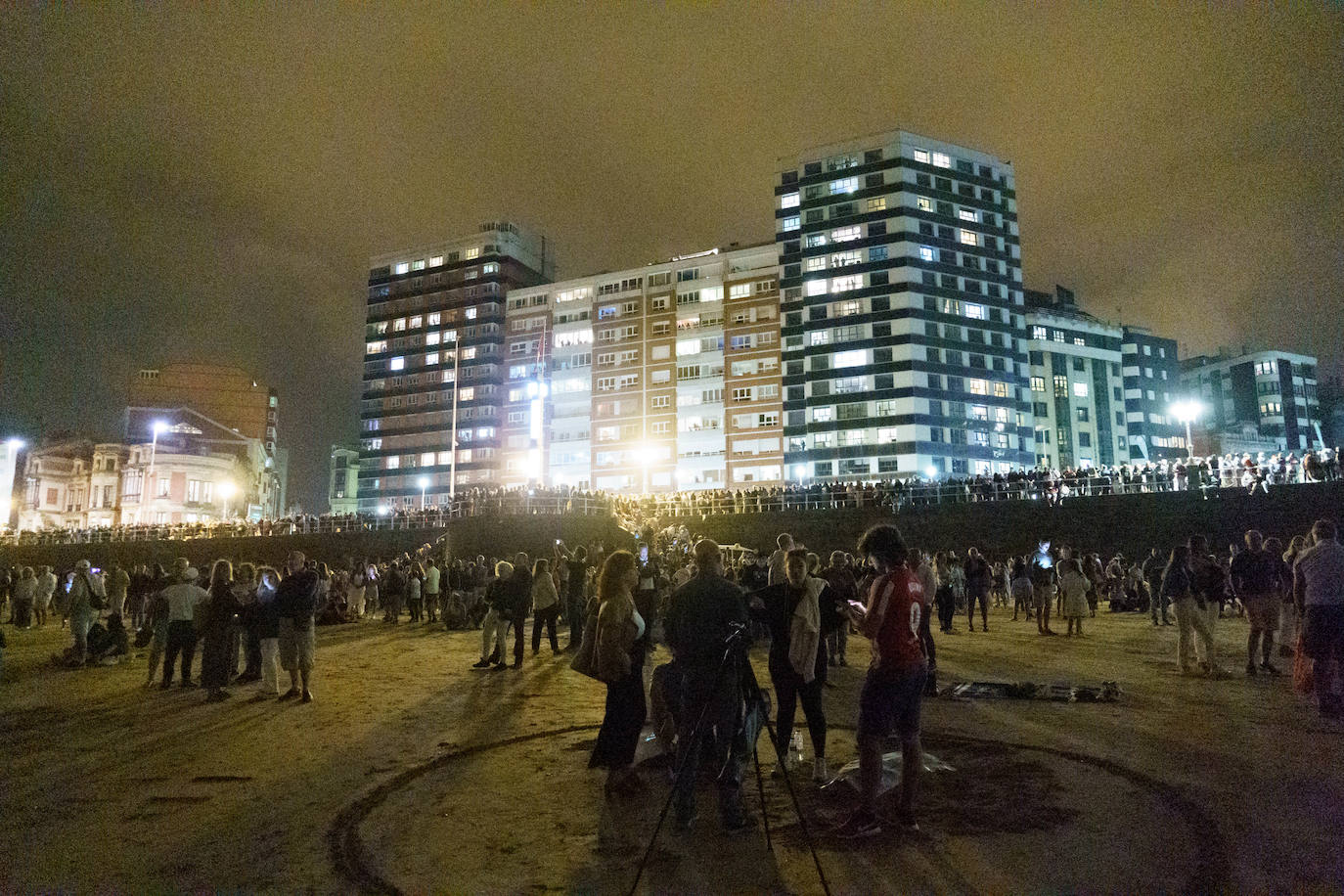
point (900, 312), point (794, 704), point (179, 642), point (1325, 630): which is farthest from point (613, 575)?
point (900, 312)

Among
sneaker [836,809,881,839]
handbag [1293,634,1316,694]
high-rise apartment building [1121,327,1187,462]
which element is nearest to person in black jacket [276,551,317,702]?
sneaker [836,809,881,839]

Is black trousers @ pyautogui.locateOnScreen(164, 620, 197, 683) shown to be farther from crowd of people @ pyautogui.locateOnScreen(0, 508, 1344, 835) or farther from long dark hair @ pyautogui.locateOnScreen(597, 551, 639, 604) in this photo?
long dark hair @ pyautogui.locateOnScreen(597, 551, 639, 604)

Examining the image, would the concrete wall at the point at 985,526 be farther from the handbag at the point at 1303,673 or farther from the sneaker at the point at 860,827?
the sneaker at the point at 860,827

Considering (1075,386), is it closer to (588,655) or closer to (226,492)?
(226,492)

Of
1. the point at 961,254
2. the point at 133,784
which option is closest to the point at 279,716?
the point at 133,784

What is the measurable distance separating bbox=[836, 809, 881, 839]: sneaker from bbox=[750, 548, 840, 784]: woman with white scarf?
1211mm

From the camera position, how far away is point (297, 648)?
1046 centimetres

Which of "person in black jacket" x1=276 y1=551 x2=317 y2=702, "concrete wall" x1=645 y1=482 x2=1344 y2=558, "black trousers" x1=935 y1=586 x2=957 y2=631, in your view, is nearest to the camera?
"person in black jacket" x1=276 y1=551 x2=317 y2=702

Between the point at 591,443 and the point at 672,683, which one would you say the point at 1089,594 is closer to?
the point at 672,683

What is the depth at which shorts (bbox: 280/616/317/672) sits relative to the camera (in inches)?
412

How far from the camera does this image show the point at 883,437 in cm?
6550

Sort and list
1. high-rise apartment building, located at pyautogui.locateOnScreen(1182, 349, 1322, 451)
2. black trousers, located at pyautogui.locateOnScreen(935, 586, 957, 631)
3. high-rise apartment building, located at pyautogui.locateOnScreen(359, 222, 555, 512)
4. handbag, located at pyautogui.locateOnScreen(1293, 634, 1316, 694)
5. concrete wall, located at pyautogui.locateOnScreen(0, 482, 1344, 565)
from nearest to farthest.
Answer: handbag, located at pyautogui.locateOnScreen(1293, 634, 1316, 694) < black trousers, located at pyautogui.locateOnScreen(935, 586, 957, 631) < concrete wall, located at pyautogui.locateOnScreen(0, 482, 1344, 565) < high-rise apartment building, located at pyautogui.locateOnScreen(359, 222, 555, 512) < high-rise apartment building, located at pyautogui.locateOnScreen(1182, 349, 1322, 451)

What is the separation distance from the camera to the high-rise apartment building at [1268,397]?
98500 millimetres

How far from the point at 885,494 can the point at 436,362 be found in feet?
225
